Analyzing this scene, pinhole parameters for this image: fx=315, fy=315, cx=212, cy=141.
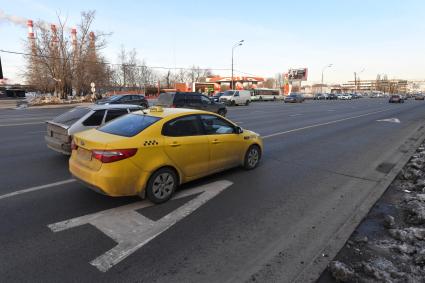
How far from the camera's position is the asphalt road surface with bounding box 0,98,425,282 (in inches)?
130

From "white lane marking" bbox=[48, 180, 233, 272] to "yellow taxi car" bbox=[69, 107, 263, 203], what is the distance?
0.32 metres

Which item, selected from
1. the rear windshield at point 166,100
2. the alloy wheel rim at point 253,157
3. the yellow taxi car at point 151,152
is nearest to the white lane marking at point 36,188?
the yellow taxi car at point 151,152

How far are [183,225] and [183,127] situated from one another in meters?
1.82

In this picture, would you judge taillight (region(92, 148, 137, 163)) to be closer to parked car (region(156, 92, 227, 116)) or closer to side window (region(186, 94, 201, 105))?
parked car (region(156, 92, 227, 116))

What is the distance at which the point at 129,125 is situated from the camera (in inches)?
208

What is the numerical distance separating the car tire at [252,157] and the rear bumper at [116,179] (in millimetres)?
2788

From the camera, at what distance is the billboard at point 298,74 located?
296ft

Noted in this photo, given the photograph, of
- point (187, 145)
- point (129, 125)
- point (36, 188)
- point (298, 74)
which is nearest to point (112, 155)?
point (129, 125)

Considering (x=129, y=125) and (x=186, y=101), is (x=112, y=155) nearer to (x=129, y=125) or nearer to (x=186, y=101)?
(x=129, y=125)

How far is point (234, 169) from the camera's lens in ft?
23.2

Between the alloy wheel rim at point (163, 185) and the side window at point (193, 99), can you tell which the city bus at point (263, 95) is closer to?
the side window at point (193, 99)

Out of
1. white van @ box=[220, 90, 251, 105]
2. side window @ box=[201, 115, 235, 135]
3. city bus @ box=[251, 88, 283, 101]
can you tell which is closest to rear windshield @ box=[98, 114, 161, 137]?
side window @ box=[201, 115, 235, 135]

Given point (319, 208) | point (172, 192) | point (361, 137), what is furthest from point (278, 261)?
point (361, 137)

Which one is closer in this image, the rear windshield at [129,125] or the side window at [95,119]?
the rear windshield at [129,125]
